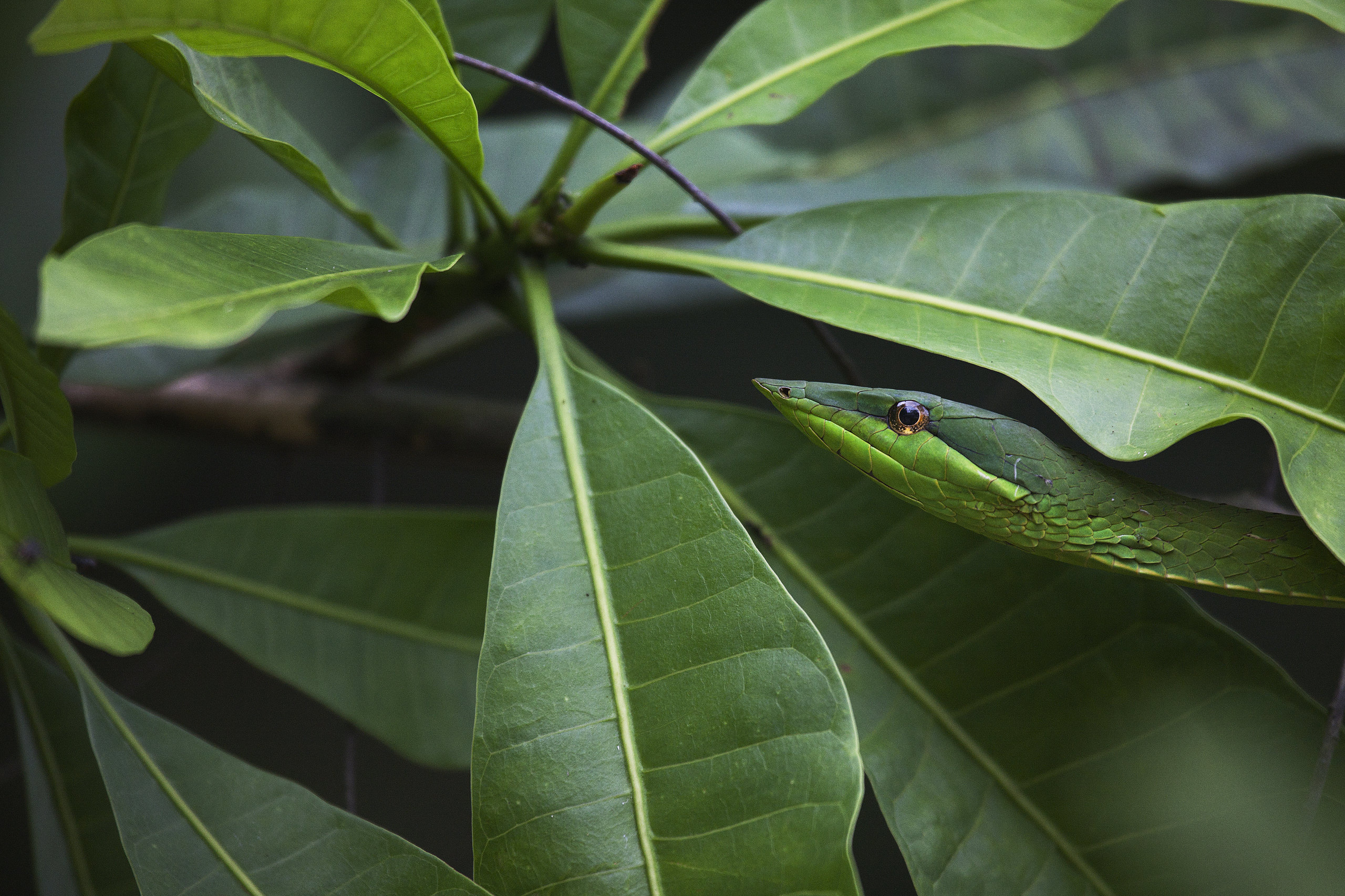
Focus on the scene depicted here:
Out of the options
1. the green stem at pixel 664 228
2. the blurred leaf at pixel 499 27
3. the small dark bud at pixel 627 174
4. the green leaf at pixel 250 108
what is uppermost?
the blurred leaf at pixel 499 27

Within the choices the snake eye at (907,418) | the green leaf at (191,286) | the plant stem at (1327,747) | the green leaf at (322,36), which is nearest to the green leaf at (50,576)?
the green leaf at (191,286)

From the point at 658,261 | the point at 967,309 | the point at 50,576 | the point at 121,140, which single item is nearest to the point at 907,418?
the point at 967,309

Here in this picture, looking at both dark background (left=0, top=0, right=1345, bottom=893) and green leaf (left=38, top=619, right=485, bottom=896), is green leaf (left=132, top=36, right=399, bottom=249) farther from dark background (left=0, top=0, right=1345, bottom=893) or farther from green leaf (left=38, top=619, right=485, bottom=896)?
dark background (left=0, top=0, right=1345, bottom=893)

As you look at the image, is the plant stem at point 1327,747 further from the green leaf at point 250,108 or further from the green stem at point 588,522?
the green leaf at point 250,108

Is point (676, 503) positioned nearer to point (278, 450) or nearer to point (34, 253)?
point (278, 450)

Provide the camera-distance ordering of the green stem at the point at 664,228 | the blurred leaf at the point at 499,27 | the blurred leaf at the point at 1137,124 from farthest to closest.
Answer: the blurred leaf at the point at 1137,124
the blurred leaf at the point at 499,27
the green stem at the point at 664,228

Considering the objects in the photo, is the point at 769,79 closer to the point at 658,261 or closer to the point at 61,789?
the point at 658,261

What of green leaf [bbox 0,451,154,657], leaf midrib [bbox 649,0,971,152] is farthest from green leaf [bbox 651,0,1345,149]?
green leaf [bbox 0,451,154,657]

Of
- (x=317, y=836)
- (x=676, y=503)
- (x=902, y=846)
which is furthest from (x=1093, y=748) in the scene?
(x=317, y=836)
